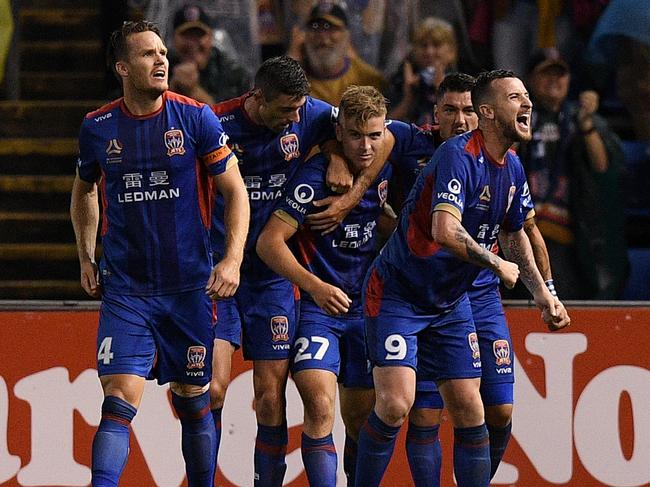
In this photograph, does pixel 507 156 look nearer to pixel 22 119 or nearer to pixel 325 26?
pixel 325 26

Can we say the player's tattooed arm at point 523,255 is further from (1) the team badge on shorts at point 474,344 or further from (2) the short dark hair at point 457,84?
(2) the short dark hair at point 457,84

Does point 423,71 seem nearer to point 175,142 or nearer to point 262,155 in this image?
point 262,155

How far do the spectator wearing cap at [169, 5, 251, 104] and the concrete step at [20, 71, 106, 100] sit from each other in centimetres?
137

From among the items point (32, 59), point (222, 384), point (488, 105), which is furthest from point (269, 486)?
point (32, 59)

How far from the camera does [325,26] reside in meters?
9.27

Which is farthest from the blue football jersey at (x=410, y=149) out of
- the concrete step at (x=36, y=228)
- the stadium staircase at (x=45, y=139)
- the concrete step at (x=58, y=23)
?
the concrete step at (x=58, y=23)

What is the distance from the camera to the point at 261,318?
266 inches

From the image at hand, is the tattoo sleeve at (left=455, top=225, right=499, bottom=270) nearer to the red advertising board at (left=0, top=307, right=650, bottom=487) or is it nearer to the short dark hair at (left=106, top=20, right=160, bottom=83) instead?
the short dark hair at (left=106, top=20, right=160, bottom=83)

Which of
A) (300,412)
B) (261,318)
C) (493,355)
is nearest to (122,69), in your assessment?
(261,318)

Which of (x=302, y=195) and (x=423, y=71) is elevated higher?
(x=423, y=71)

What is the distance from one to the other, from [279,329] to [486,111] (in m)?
1.42

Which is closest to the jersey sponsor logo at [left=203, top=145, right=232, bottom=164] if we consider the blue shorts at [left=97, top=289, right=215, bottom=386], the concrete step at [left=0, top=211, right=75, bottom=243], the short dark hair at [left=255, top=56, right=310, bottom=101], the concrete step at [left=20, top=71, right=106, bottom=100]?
the short dark hair at [left=255, top=56, right=310, bottom=101]

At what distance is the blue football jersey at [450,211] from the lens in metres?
6.02

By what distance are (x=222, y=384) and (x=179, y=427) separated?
3.04 ft
